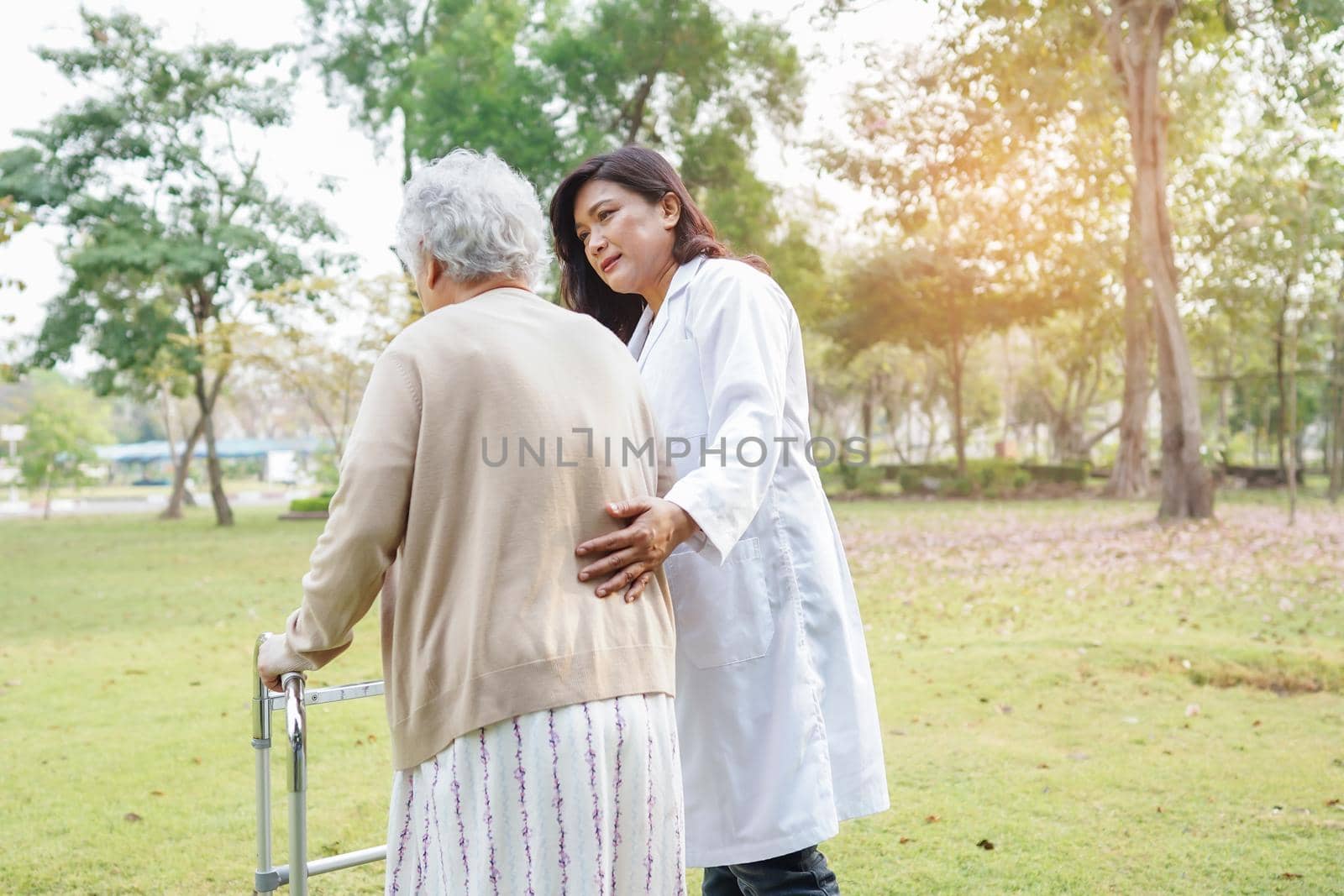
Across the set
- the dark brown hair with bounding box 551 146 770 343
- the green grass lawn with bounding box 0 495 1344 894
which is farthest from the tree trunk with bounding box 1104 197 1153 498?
the dark brown hair with bounding box 551 146 770 343

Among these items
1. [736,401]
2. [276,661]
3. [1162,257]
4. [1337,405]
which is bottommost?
[276,661]

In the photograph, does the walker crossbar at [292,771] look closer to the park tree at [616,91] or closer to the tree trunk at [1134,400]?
the park tree at [616,91]

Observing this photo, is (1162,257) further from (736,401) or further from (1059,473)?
(736,401)

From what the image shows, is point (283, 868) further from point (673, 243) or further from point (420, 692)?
point (673, 243)

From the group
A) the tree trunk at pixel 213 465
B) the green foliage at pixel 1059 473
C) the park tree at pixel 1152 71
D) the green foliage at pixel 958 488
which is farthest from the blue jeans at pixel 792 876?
the green foliage at pixel 1059 473

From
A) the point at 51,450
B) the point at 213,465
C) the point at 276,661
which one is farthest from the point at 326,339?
the point at 276,661

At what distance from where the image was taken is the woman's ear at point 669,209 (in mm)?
2170

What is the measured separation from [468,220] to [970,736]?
147 inches

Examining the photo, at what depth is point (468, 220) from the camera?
168 cm

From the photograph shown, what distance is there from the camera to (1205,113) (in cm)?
1964

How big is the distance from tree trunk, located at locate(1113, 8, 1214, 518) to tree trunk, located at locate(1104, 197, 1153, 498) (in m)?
8.03

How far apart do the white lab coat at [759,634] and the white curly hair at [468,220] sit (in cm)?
39

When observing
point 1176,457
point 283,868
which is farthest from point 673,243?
point 1176,457

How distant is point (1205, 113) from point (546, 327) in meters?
20.9
